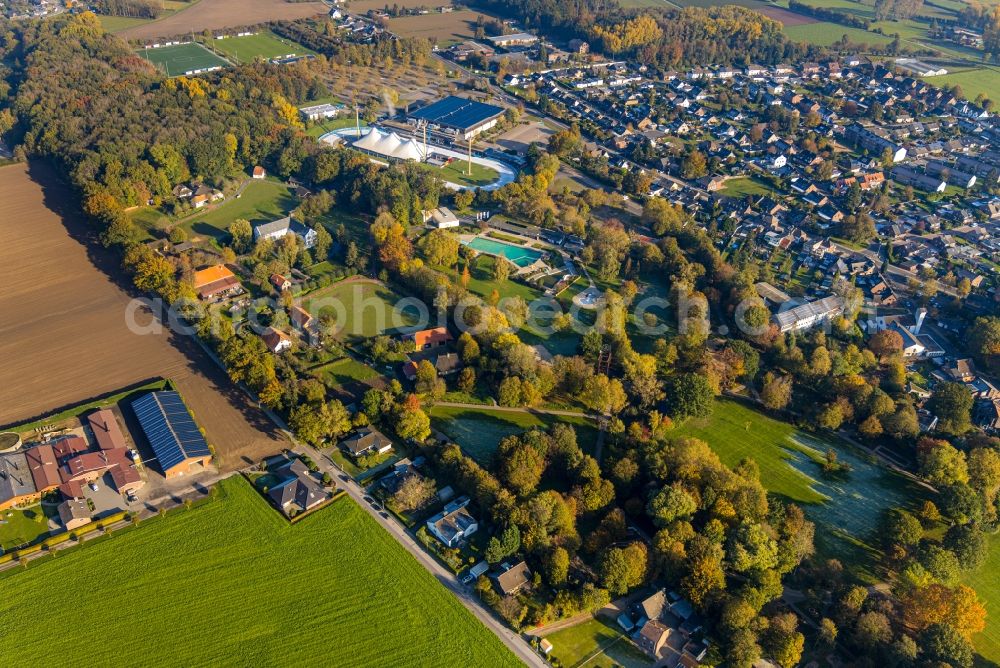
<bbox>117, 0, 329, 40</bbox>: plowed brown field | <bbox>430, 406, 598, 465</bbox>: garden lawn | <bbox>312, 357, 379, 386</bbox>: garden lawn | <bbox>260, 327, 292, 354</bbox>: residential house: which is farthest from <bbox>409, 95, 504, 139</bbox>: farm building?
<bbox>117, 0, 329, 40</bbox>: plowed brown field

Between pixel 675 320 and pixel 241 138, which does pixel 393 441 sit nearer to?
pixel 675 320

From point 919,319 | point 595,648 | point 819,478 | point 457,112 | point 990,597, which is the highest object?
point 457,112

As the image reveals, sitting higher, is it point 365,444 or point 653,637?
point 365,444

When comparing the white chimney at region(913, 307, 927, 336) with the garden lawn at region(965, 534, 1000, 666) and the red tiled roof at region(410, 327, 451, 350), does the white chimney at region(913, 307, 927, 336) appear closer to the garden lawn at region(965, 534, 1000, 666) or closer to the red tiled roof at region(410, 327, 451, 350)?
the garden lawn at region(965, 534, 1000, 666)

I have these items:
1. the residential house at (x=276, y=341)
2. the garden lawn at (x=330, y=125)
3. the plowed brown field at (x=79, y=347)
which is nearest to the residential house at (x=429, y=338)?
the residential house at (x=276, y=341)

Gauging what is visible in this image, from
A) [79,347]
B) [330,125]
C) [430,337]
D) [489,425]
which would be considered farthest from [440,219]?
[79,347]

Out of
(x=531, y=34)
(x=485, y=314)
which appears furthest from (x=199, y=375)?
(x=531, y=34)

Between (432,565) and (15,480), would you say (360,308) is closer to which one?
(432,565)

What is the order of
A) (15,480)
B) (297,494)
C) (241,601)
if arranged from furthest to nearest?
1. (297,494)
2. (15,480)
3. (241,601)
